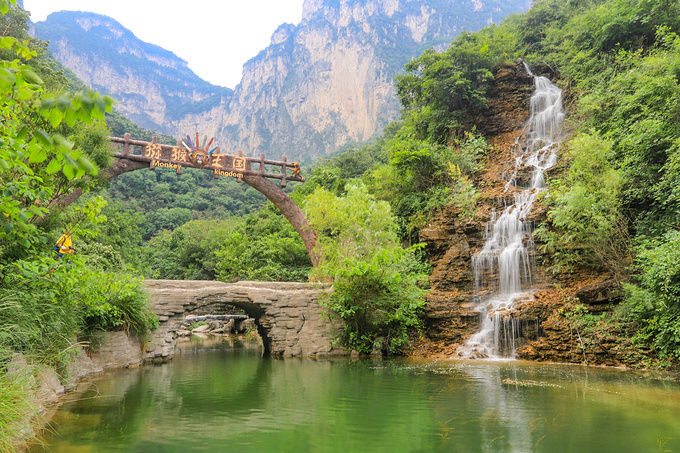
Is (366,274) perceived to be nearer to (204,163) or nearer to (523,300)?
(523,300)

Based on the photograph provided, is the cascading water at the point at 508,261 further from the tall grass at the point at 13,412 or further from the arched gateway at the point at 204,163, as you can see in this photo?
the tall grass at the point at 13,412

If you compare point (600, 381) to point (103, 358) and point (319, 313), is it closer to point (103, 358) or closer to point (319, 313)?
point (319, 313)

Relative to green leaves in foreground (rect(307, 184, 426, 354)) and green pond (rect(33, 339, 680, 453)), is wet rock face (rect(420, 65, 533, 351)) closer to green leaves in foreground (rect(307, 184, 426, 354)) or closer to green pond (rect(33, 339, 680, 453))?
green leaves in foreground (rect(307, 184, 426, 354))

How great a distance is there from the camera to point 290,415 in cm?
619

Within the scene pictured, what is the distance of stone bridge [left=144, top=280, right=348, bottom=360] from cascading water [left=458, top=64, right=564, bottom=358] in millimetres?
4502

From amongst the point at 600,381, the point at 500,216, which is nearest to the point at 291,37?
the point at 500,216

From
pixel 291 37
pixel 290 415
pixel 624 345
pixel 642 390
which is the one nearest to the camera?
pixel 290 415

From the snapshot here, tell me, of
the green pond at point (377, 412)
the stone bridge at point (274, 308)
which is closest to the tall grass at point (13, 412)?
the green pond at point (377, 412)

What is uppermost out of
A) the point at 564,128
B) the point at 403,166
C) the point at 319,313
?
the point at 564,128

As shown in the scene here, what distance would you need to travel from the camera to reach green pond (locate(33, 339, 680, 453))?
475 centimetres

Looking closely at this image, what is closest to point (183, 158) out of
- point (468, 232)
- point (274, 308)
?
point (274, 308)

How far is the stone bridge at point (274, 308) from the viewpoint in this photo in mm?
13078

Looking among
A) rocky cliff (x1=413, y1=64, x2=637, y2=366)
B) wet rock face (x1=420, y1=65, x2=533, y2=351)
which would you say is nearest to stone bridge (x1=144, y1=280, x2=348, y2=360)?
rocky cliff (x1=413, y1=64, x2=637, y2=366)

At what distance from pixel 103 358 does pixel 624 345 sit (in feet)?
42.7
